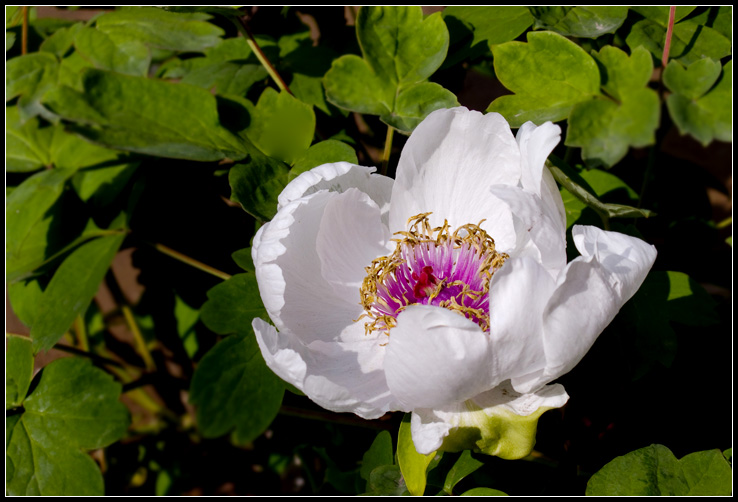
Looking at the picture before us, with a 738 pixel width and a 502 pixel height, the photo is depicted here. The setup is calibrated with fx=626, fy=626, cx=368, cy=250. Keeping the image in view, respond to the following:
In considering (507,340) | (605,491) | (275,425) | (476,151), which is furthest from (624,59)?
(275,425)

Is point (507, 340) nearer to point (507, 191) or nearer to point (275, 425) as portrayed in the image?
point (507, 191)

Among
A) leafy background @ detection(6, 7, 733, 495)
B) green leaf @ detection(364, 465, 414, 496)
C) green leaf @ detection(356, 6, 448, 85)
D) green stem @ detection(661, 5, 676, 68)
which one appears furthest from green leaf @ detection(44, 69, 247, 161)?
green stem @ detection(661, 5, 676, 68)

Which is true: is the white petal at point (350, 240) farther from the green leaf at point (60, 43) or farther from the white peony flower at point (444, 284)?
the green leaf at point (60, 43)

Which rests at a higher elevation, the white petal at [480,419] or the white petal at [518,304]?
the white petal at [518,304]

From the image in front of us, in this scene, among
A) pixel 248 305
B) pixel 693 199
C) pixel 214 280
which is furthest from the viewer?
pixel 214 280

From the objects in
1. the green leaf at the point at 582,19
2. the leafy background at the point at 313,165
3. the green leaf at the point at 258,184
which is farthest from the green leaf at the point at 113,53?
the green leaf at the point at 582,19

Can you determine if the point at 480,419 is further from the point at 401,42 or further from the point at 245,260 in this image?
the point at 401,42
